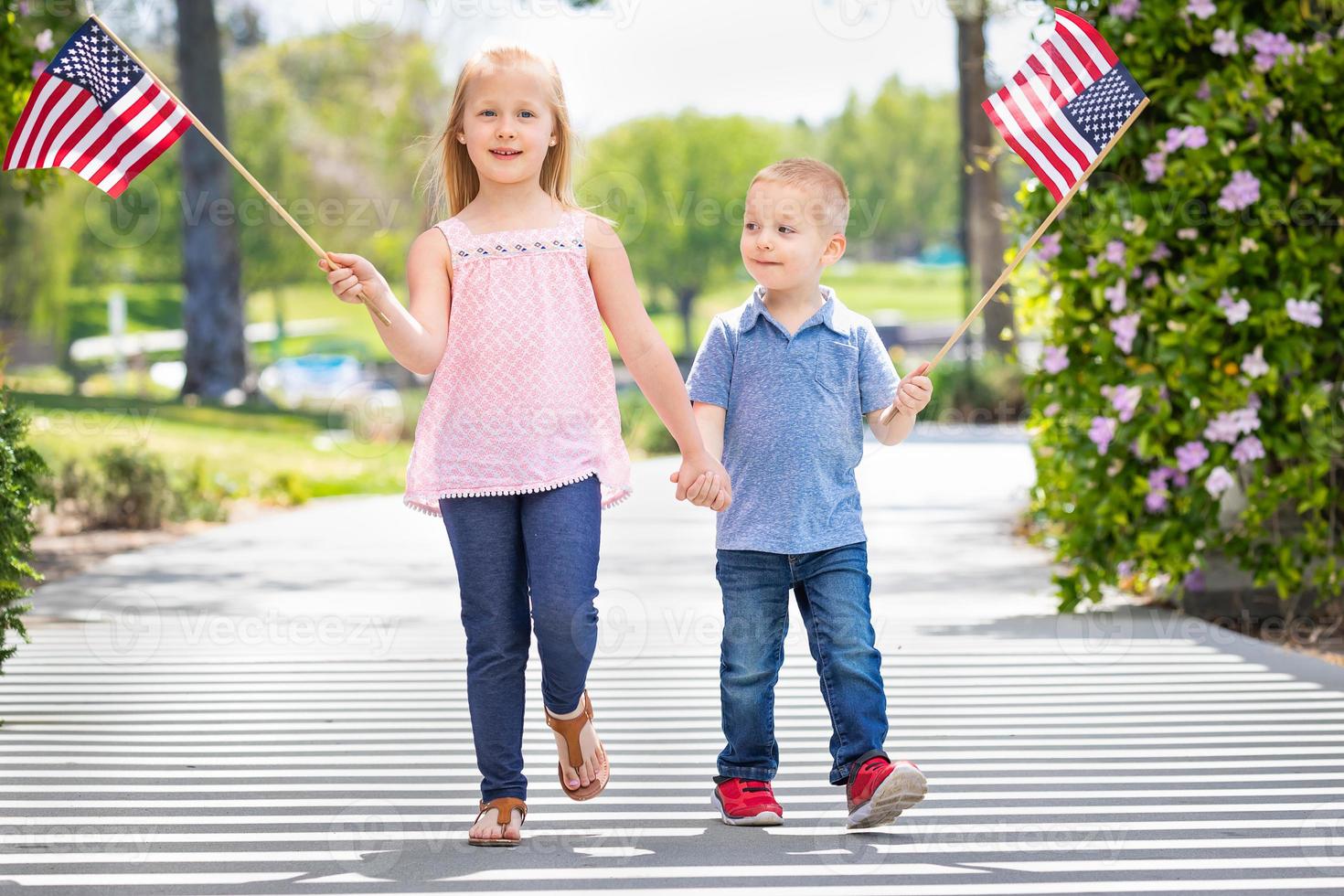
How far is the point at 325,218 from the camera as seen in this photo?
138 ft

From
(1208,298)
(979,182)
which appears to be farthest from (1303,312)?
(979,182)

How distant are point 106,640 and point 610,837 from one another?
161 inches

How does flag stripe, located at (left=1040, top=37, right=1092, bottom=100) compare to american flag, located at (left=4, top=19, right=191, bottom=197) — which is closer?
american flag, located at (left=4, top=19, right=191, bottom=197)

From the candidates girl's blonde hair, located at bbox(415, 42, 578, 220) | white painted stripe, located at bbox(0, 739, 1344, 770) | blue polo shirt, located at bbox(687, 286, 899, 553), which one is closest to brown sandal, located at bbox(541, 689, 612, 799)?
blue polo shirt, located at bbox(687, 286, 899, 553)

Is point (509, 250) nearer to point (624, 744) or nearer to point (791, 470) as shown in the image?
point (791, 470)

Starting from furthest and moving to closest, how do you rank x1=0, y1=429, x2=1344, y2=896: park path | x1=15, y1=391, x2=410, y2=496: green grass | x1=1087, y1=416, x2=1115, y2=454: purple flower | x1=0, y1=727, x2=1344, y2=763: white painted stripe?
1. x1=15, y1=391, x2=410, y2=496: green grass
2. x1=1087, y1=416, x2=1115, y2=454: purple flower
3. x1=0, y1=727, x2=1344, y2=763: white painted stripe
4. x1=0, y1=429, x2=1344, y2=896: park path

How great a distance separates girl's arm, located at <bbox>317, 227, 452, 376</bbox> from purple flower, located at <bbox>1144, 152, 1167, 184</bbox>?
13.6ft

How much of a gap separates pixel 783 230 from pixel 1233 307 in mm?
3441

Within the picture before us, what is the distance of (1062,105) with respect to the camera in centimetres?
505

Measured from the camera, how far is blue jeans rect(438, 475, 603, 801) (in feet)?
13.9

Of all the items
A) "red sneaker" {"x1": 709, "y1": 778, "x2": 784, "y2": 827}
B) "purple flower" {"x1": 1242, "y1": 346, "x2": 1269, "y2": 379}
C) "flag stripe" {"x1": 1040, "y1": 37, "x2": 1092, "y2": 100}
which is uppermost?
"flag stripe" {"x1": 1040, "y1": 37, "x2": 1092, "y2": 100}

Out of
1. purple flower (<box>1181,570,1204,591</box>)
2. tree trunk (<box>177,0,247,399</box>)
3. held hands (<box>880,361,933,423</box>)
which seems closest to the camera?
held hands (<box>880,361,933,423</box>)

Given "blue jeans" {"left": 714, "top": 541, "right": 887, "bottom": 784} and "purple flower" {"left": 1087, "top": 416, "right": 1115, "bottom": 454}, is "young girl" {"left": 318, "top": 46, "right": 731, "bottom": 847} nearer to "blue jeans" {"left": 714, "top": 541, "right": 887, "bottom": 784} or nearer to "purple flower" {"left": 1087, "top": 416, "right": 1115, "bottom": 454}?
"blue jeans" {"left": 714, "top": 541, "right": 887, "bottom": 784}

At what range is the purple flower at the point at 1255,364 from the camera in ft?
24.2
